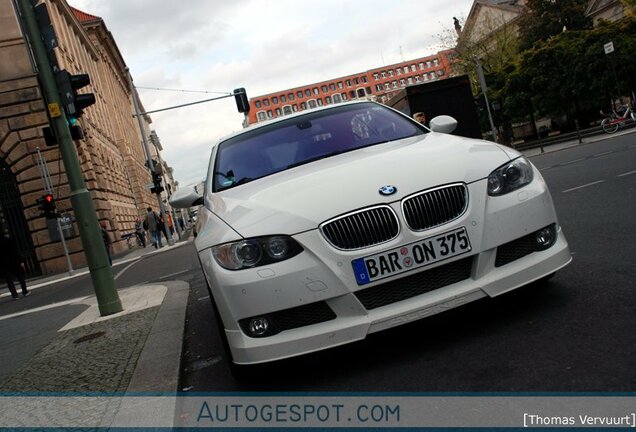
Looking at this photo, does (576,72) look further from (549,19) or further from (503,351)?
(503,351)

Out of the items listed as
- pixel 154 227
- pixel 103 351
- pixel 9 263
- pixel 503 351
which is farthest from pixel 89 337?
pixel 154 227

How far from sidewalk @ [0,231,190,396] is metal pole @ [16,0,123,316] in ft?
1.03

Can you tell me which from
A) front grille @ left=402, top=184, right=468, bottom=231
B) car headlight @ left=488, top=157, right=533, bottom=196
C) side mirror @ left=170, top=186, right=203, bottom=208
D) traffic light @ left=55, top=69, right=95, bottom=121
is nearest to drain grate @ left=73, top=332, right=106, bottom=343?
side mirror @ left=170, top=186, right=203, bottom=208

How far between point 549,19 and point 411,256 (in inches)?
2739

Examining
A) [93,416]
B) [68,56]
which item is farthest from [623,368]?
[68,56]

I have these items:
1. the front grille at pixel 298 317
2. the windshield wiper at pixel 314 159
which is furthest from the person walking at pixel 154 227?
the front grille at pixel 298 317

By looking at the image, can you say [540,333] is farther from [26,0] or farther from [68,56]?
[68,56]

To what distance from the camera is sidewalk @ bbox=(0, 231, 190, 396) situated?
4.20m

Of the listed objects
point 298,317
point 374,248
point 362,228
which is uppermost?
point 362,228

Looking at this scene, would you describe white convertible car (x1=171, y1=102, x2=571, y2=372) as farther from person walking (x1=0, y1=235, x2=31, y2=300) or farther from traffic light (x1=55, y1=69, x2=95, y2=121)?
person walking (x1=0, y1=235, x2=31, y2=300)

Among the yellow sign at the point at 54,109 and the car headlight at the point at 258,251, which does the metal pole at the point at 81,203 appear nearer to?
the yellow sign at the point at 54,109

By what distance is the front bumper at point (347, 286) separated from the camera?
320cm

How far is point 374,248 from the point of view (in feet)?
10.5

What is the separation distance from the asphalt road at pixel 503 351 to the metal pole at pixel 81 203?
10.1ft
